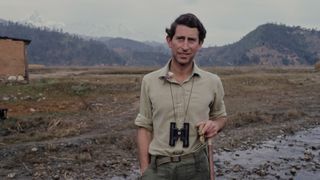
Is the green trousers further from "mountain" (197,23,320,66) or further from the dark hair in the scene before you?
"mountain" (197,23,320,66)

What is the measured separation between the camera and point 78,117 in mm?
17266

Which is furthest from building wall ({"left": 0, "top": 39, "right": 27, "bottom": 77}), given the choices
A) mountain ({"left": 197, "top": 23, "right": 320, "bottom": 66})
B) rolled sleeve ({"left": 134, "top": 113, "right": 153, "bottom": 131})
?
mountain ({"left": 197, "top": 23, "right": 320, "bottom": 66})

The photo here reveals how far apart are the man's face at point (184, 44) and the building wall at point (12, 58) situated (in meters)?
25.2

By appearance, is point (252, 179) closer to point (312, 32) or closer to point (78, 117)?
point (78, 117)

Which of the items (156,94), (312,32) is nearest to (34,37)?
(312,32)

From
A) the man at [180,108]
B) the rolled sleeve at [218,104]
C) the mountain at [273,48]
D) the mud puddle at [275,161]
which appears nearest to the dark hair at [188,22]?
the man at [180,108]

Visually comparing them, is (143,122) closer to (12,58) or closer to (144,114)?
(144,114)

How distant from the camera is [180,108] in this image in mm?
3621

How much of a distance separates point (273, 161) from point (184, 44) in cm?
858

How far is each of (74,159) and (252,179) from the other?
4094 mm

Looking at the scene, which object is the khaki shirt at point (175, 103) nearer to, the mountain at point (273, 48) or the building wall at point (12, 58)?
the building wall at point (12, 58)

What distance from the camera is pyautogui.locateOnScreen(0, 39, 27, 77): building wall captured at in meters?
27.2

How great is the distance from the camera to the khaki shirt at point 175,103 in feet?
11.9

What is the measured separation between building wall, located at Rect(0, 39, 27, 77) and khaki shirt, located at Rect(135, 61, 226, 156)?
82.2 feet
